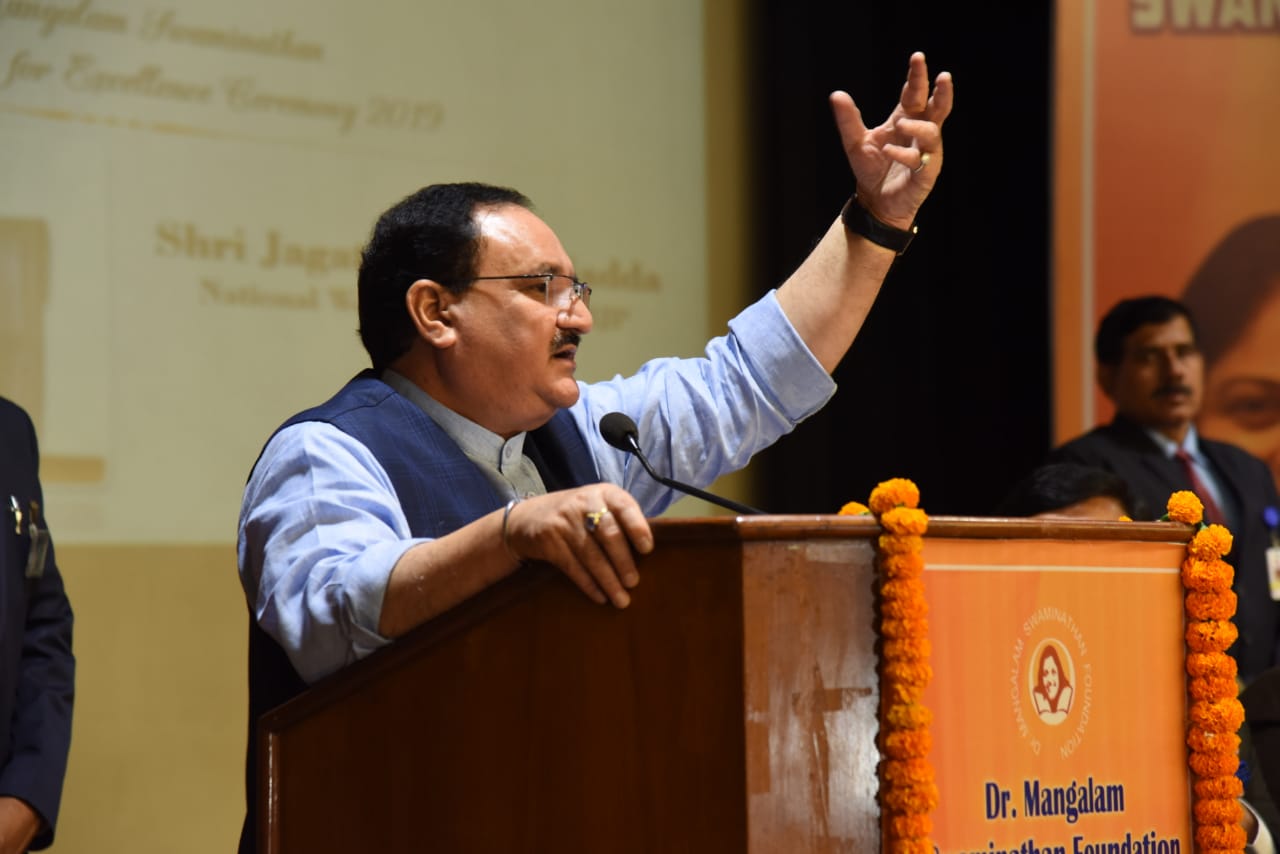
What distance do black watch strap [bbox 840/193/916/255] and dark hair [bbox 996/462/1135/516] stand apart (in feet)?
3.60

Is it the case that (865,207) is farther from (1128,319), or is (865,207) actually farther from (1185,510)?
(1128,319)

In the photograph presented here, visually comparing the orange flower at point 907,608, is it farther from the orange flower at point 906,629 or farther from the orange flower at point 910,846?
the orange flower at point 910,846

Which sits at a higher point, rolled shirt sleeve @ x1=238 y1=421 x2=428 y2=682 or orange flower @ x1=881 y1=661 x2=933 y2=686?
rolled shirt sleeve @ x1=238 y1=421 x2=428 y2=682

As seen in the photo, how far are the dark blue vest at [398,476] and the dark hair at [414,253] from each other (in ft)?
0.27

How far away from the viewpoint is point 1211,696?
1572 millimetres

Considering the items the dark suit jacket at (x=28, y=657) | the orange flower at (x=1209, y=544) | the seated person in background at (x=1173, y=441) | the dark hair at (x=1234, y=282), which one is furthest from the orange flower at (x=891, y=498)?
the dark hair at (x=1234, y=282)

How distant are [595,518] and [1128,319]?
3096 mm

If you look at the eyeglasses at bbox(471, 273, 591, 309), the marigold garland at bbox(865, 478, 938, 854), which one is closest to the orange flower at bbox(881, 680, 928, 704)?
the marigold garland at bbox(865, 478, 938, 854)

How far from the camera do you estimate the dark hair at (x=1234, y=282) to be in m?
4.25

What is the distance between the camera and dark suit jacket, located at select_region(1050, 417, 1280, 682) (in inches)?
150

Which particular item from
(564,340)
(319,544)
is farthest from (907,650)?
(564,340)

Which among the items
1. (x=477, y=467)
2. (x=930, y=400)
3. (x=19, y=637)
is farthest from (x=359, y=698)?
(x=930, y=400)

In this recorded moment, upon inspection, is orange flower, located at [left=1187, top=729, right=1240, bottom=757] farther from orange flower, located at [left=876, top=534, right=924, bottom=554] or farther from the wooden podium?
orange flower, located at [left=876, top=534, right=924, bottom=554]

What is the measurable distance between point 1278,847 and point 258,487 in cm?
161
